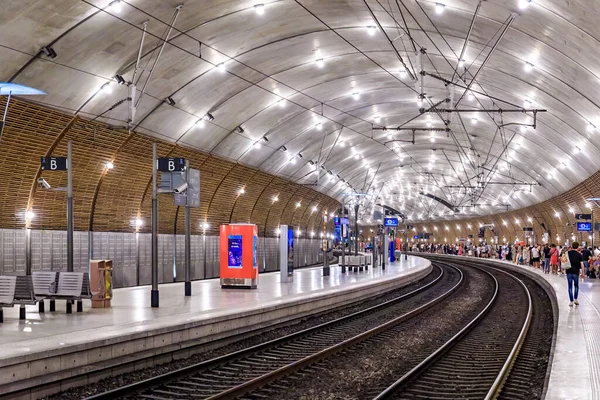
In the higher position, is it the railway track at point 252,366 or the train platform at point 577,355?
the train platform at point 577,355

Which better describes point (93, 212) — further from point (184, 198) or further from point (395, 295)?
point (395, 295)

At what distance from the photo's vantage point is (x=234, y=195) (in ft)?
131

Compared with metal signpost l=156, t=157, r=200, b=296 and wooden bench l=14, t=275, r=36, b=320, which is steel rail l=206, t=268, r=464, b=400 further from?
metal signpost l=156, t=157, r=200, b=296

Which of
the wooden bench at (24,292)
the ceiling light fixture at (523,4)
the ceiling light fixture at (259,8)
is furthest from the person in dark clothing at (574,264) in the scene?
the wooden bench at (24,292)

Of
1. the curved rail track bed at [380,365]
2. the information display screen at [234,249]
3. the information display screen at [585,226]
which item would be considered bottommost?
the curved rail track bed at [380,365]

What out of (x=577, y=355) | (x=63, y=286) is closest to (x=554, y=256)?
(x=577, y=355)

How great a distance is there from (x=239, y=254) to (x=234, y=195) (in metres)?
14.8

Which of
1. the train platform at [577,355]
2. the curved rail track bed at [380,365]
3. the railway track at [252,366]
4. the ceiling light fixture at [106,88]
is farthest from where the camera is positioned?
the ceiling light fixture at [106,88]

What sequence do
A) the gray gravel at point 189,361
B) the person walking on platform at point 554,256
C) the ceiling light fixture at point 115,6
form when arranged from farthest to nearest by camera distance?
the person walking on platform at point 554,256, the ceiling light fixture at point 115,6, the gray gravel at point 189,361

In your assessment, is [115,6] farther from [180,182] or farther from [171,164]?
[180,182]

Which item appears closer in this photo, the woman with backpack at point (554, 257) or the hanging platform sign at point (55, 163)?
the hanging platform sign at point (55, 163)

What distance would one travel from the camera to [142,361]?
13.4 meters

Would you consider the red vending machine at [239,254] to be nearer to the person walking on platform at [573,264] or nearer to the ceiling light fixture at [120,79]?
the ceiling light fixture at [120,79]

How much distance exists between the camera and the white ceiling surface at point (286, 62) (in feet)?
65.8
